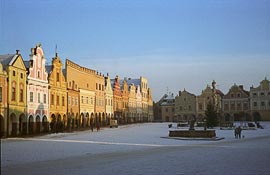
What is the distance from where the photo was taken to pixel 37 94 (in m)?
41.3

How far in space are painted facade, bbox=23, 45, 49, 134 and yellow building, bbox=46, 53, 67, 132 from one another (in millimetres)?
1420

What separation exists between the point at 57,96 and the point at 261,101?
57314mm

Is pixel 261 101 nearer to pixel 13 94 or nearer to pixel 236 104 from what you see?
pixel 236 104

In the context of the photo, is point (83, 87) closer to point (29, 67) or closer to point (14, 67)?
point (29, 67)

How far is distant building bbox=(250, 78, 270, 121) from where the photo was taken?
87.3 m

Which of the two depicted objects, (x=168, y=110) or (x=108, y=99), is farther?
(x=168, y=110)

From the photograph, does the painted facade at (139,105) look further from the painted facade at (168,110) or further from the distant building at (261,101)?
the distant building at (261,101)

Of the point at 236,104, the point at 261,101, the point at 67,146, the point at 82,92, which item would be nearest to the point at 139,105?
the point at 236,104

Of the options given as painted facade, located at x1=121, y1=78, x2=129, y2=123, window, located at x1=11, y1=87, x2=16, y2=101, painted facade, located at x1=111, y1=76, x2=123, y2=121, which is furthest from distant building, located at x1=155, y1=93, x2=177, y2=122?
window, located at x1=11, y1=87, x2=16, y2=101

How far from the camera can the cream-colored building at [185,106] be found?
315 ft

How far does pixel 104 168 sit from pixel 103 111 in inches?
2067

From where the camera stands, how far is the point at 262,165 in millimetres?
14375

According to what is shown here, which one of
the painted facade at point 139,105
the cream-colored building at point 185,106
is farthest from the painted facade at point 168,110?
the painted facade at point 139,105

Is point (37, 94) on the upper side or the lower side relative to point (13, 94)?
upper
